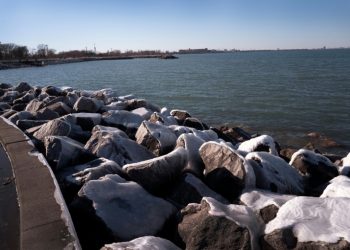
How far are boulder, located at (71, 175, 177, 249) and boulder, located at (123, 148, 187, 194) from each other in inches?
11.4

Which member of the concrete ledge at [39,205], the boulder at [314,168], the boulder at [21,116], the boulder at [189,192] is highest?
the boulder at [21,116]

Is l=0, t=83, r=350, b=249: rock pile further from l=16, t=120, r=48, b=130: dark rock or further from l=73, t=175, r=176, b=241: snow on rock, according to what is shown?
l=16, t=120, r=48, b=130: dark rock

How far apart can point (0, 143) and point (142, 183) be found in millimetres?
3064

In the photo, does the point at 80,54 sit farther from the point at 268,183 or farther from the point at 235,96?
the point at 268,183

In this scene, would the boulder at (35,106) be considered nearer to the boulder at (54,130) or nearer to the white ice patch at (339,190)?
the boulder at (54,130)

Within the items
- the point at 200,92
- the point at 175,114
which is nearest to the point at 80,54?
the point at 200,92

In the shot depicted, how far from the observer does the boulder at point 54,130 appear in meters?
6.48

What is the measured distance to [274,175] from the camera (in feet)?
16.2

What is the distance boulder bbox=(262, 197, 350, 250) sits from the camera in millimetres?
2881

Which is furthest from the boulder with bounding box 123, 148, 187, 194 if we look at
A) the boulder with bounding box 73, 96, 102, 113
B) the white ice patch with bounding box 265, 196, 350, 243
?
the boulder with bounding box 73, 96, 102, 113

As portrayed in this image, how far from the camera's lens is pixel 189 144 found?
5246mm

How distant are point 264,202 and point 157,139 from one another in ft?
8.43

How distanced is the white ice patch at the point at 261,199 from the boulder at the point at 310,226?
39cm

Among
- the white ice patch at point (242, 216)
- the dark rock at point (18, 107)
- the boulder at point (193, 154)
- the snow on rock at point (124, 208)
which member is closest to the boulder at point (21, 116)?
the dark rock at point (18, 107)
